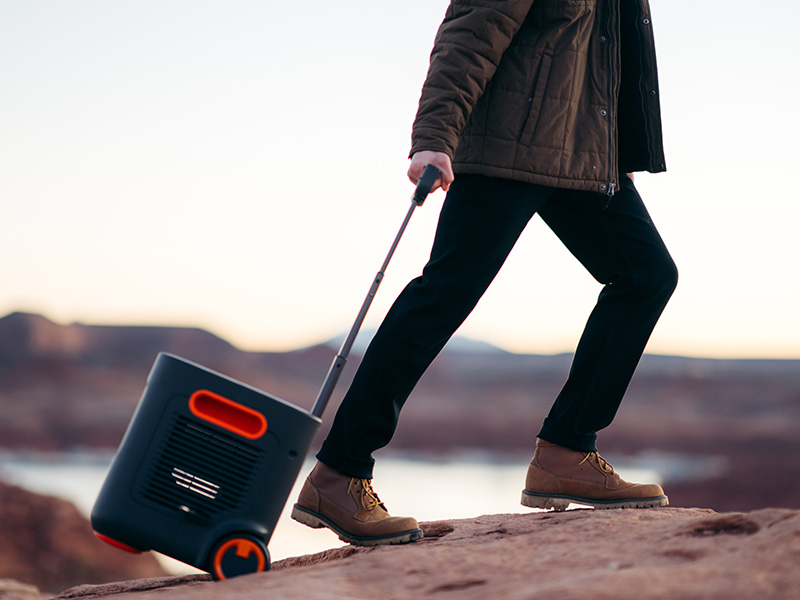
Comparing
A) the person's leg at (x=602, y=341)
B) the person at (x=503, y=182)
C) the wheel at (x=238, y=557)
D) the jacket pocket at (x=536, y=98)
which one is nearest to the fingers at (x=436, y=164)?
the person at (x=503, y=182)

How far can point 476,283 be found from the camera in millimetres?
1905

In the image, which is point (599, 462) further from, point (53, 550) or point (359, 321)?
point (53, 550)

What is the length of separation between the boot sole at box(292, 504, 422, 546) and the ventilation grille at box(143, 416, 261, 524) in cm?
30

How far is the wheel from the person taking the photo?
5.38 ft

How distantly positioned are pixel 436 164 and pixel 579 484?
3.28ft

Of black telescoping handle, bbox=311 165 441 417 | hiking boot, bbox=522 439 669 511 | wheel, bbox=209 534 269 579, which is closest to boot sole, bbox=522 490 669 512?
hiking boot, bbox=522 439 669 511

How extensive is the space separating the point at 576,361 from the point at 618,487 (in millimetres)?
378

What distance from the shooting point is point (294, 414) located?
1.67m

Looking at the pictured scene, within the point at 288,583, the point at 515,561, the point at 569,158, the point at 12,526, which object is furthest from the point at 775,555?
the point at 12,526

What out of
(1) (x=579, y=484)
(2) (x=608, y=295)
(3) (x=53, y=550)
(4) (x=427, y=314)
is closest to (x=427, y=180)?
(4) (x=427, y=314)

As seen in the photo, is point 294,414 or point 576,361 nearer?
point 294,414

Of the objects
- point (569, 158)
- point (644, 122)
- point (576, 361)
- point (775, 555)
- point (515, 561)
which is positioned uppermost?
point (644, 122)

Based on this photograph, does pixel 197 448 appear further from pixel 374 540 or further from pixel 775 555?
pixel 775 555

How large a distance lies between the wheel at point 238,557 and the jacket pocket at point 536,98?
3.69 ft
